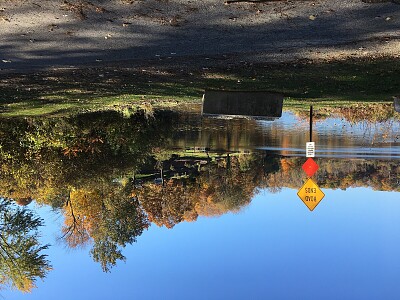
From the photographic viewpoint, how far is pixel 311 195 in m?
14.7

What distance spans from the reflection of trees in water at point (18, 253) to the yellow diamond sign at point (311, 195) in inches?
451

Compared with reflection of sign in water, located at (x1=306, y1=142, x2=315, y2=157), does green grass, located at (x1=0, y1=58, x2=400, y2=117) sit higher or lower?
higher

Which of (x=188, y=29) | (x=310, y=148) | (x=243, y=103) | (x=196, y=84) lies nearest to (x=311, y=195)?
(x=310, y=148)

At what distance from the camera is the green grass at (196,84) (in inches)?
354

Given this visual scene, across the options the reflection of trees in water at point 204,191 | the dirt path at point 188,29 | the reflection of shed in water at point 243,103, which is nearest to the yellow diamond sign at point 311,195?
the reflection of shed in water at point 243,103

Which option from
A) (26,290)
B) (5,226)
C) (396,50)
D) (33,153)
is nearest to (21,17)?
(396,50)

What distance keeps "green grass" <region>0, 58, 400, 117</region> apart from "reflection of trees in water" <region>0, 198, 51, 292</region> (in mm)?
7265

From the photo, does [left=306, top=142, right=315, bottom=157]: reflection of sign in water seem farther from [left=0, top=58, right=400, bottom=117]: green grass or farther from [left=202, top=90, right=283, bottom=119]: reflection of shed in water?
[left=202, top=90, right=283, bottom=119]: reflection of shed in water

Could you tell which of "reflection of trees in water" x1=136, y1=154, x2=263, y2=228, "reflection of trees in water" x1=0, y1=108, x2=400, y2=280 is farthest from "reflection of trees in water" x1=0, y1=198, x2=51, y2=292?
"reflection of trees in water" x1=136, y1=154, x2=263, y2=228

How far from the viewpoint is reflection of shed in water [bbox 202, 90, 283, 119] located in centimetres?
1102

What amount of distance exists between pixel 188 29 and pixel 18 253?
14.2 metres

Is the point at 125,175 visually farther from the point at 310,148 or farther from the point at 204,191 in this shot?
the point at 204,191

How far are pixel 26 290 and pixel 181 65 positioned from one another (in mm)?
13701

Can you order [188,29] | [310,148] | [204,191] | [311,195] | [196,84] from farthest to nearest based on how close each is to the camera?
[204,191]
[311,195]
[310,148]
[196,84]
[188,29]
